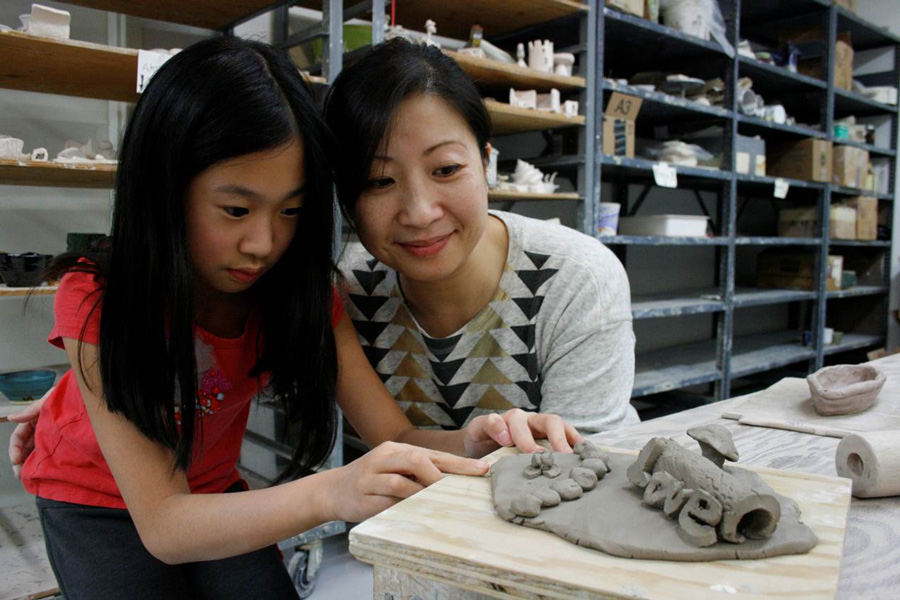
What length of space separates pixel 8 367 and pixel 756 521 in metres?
2.22

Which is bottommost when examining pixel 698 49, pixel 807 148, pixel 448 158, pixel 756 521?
pixel 756 521

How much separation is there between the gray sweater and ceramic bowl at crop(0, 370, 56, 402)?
104 cm

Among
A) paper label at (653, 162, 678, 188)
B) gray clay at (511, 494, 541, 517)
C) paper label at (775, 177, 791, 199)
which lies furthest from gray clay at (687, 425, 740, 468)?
paper label at (775, 177, 791, 199)

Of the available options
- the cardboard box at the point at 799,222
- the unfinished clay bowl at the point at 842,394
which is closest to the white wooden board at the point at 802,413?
the unfinished clay bowl at the point at 842,394

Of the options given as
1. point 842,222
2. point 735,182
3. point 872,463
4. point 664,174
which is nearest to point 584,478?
point 872,463

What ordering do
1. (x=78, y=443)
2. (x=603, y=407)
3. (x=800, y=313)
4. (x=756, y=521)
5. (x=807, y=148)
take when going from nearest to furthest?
1. (x=756, y=521)
2. (x=78, y=443)
3. (x=603, y=407)
4. (x=807, y=148)
5. (x=800, y=313)

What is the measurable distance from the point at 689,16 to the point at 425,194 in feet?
8.08

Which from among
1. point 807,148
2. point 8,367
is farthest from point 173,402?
point 807,148

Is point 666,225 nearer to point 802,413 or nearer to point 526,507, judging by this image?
point 802,413

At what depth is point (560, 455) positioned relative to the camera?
0.82 meters

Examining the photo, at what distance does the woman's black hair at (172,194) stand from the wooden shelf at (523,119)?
1.39 meters

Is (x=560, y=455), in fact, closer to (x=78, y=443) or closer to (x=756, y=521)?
(x=756, y=521)

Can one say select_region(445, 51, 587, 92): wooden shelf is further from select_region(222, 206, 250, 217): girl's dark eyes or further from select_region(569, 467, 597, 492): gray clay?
select_region(569, 467, 597, 492): gray clay

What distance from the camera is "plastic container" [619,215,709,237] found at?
9.95 ft
